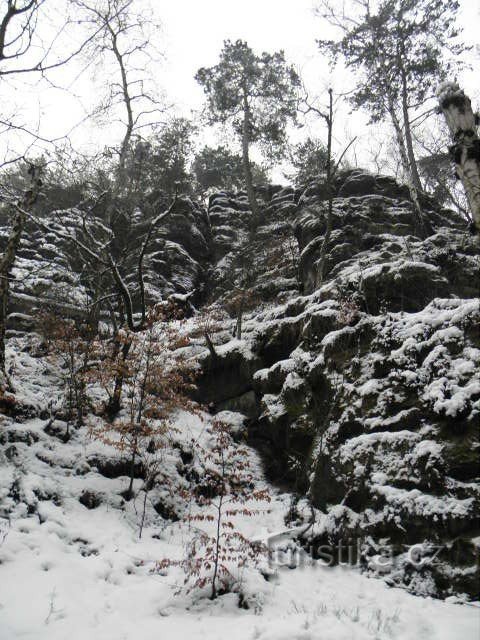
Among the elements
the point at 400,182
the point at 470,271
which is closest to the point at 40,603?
the point at 470,271

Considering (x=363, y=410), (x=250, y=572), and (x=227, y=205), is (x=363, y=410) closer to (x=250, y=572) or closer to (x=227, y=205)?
(x=250, y=572)

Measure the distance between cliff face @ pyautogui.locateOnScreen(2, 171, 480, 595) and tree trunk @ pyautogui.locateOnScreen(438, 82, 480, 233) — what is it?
2208mm

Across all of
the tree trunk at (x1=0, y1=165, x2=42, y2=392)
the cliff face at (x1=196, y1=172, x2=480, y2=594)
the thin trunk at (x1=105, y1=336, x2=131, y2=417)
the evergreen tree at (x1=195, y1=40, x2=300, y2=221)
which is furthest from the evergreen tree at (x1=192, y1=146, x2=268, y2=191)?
the thin trunk at (x1=105, y1=336, x2=131, y2=417)

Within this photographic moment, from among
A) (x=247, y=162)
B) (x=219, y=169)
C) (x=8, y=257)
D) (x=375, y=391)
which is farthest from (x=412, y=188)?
(x=219, y=169)

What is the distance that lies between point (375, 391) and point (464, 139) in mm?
4591

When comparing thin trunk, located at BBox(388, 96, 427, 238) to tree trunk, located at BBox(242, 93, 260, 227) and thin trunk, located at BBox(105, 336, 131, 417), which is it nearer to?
tree trunk, located at BBox(242, 93, 260, 227)

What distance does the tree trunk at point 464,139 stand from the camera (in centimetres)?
422

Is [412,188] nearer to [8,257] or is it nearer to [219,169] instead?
[8,257]

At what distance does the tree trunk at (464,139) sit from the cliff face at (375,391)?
2.21 m

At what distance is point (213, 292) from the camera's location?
67.7ft

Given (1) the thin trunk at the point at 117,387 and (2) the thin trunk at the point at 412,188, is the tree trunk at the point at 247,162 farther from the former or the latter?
(1) the thin trunk at the point at 117,387

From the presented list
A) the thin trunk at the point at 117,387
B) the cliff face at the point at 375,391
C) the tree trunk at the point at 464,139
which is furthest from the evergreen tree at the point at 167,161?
the tree trunk at the point at 464,139

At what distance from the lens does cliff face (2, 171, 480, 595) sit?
17.7 ft

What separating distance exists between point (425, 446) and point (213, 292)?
1575 centimetres
